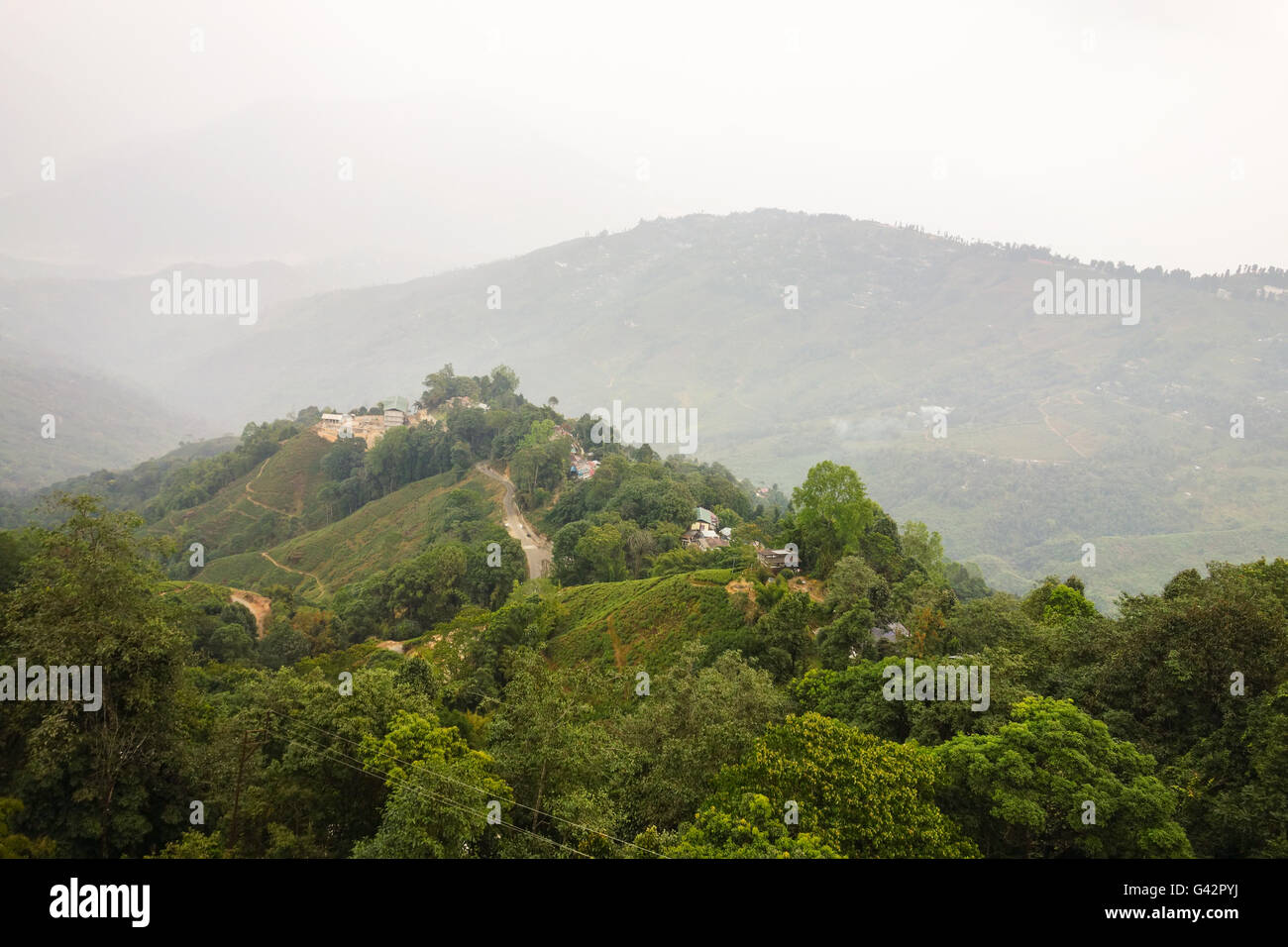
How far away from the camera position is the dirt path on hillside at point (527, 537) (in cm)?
5912

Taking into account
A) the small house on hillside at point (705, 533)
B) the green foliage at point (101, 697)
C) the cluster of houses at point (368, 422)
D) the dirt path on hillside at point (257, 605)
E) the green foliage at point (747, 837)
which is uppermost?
the cluster of houses at point (368, 422)

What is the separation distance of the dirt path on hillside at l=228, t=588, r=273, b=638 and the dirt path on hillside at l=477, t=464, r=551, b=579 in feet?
68.5

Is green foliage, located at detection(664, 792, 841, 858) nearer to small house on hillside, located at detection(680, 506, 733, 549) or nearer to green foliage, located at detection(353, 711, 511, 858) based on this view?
green foliage, located at detection(353, 711, 511, 858)

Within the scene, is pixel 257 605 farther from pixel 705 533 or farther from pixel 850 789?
pixel 850 789

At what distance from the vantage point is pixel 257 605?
192 feet

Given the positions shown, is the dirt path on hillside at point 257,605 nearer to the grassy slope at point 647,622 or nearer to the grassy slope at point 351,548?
the grassy slope at point 351,548

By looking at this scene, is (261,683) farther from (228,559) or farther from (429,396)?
(429,396)

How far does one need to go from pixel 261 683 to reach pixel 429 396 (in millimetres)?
97466

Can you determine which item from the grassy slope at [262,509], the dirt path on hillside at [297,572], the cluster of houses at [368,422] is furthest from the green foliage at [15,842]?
the cluster of houses at [368,422]

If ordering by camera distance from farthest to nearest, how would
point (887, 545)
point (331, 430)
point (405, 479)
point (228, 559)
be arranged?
point (331, 430) < point (405, 479) < point (228, 559) < point (887, 545)

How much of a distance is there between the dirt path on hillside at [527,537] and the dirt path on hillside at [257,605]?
A: 2087 centimetres

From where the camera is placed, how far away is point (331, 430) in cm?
10731
